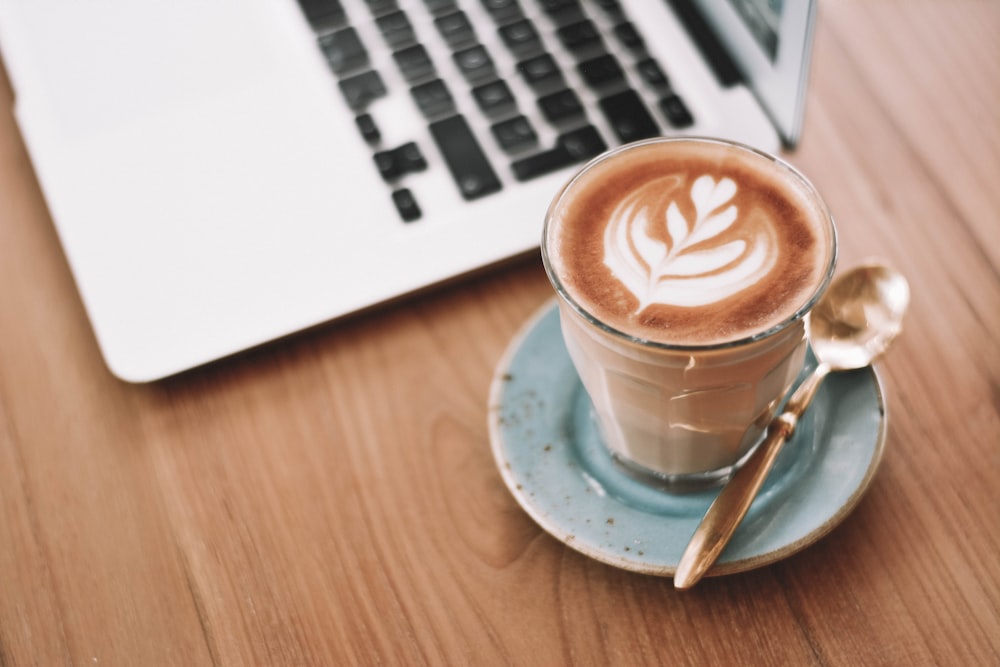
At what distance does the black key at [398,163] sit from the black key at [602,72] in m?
0.14

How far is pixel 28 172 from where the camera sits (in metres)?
0.65

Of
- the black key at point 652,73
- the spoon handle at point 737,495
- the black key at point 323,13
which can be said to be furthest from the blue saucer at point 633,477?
the black key at point 323,13

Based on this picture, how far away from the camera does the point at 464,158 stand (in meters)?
0.60

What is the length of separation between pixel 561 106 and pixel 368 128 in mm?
134

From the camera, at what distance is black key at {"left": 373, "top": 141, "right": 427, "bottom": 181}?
1.97ft

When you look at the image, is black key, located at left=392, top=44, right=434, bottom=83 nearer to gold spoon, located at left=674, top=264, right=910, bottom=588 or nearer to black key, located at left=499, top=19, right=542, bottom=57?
black key, located at left=499, top=19, right=542, bottom=57

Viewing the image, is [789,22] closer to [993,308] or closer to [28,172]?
[993,308]

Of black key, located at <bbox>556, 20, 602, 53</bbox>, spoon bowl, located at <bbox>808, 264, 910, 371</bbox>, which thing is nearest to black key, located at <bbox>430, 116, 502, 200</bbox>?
black key, located at <bbox>556, 20, 602, 53</bbox>

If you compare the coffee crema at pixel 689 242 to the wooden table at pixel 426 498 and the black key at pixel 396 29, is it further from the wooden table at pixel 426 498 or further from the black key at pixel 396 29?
the black key at pixel 396 29

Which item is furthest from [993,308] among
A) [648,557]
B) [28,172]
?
[28,172]

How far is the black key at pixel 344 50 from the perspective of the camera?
0.66 metres

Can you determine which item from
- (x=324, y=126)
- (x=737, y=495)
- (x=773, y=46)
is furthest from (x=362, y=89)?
(x=737, y=495)

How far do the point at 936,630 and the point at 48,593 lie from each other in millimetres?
448

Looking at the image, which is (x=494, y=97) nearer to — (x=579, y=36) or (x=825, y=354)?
(x=579, y=36)
